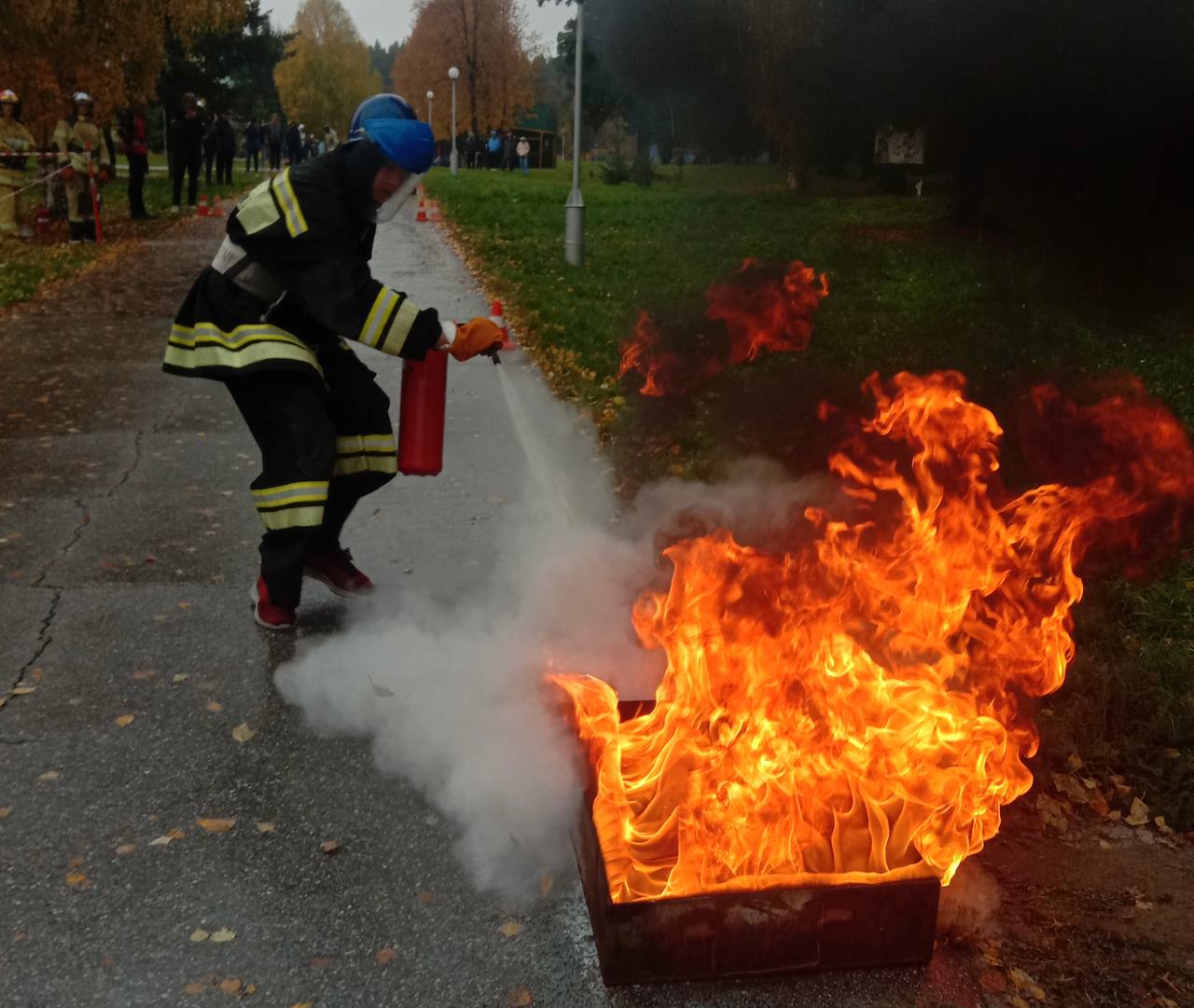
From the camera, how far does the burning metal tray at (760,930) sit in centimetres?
264

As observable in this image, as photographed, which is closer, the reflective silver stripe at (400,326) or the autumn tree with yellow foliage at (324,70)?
the reflective silver stripe at (400,326)

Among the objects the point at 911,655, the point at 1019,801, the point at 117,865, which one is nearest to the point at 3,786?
the point at 117,865

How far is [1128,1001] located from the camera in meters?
2.72

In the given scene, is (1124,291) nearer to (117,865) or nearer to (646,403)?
(117,865)

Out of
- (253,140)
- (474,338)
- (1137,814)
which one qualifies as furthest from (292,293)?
(253,140)

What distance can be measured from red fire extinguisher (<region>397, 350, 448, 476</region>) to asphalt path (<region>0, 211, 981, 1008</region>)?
70 centimetres

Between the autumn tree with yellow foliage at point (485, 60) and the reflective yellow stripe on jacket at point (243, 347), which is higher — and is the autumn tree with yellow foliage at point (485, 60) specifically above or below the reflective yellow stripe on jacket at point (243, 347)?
above

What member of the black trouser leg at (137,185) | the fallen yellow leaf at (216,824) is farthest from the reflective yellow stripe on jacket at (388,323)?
the black trouser leg at (137,185)

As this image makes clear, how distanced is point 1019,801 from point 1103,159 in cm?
191

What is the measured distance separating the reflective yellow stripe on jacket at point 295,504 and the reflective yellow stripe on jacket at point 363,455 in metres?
0.29

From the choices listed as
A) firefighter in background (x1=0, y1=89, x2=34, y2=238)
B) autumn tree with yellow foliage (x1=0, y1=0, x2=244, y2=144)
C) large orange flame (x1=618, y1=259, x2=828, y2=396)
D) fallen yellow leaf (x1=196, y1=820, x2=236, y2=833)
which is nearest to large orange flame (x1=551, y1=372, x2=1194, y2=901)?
fallen yellow leaf (x1=196, y1=820, x2=236, y2=833)

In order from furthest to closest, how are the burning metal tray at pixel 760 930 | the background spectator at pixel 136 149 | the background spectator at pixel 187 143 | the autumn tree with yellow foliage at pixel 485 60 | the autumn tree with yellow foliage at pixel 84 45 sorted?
the autumn tree with yellow foliage at pixel 485 60, the background spectator at pixel 187 143, the background spectator at pixel 136 149, the autumn tree with yellow foliage at pixel 84 45, the burning metal tray at pixel 760 930

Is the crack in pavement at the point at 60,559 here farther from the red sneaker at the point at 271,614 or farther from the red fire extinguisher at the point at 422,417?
the red fire extinguisher at the point at 422,417

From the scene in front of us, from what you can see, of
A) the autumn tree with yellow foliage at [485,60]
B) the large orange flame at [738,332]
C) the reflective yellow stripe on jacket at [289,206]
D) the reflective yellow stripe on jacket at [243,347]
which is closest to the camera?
the reflective yellow stripe on jacket at [289,206]
